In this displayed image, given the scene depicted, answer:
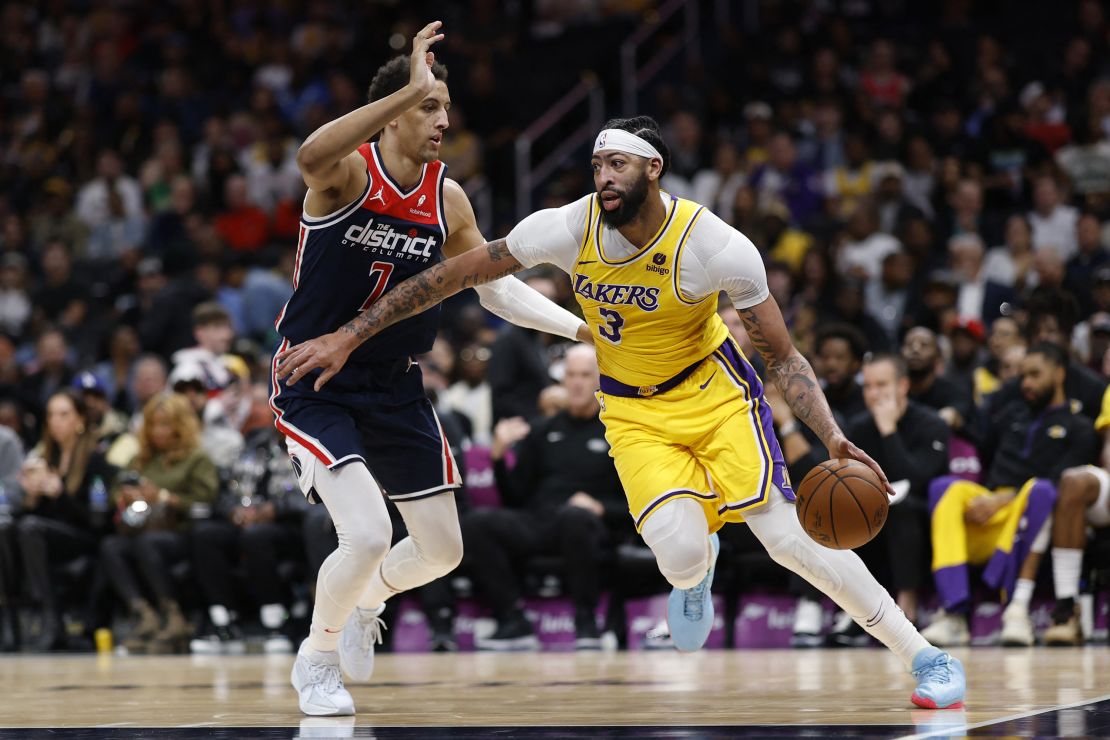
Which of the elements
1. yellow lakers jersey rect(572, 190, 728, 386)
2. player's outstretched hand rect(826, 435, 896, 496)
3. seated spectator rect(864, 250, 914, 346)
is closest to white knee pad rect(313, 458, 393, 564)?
yellow lakers jersey rect(572, 190, 728, 386)

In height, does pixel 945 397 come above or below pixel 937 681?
above

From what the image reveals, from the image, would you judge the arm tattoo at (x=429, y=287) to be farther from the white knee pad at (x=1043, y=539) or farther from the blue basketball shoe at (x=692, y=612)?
the white knee pad at (x=1043, y=539)

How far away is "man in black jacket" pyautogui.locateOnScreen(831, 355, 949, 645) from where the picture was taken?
9320 mm

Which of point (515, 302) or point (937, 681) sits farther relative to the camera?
point (515, 302)

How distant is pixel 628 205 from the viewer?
5.43m

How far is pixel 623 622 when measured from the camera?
10203 millimetres

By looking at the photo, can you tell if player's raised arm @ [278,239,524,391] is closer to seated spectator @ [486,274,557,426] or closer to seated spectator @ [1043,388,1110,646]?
seated spectator @ [1043,388,1110,646]

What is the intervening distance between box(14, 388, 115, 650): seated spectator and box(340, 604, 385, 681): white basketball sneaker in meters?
5.32

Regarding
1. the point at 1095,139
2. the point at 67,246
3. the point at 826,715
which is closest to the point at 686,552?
the point at 826,715

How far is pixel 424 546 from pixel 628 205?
1581mm

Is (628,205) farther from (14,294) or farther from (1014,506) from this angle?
(14,294)

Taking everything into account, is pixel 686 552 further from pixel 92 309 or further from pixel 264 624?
pixel 92 309

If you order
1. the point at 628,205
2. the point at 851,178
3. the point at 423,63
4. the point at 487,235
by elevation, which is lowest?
the point at 628,205

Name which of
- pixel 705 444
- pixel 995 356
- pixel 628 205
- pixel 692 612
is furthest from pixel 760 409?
pixel 995 356
